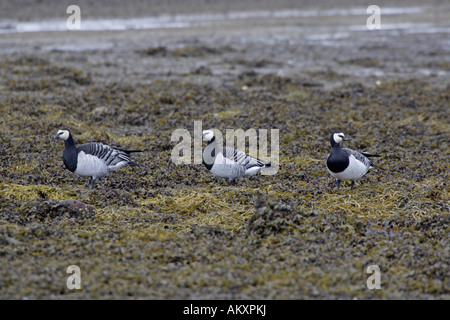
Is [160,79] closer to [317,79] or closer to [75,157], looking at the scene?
[317,79]

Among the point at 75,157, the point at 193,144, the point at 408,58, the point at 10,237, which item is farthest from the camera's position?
the point at 408,58

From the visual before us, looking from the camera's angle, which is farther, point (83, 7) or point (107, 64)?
point (83, 7)

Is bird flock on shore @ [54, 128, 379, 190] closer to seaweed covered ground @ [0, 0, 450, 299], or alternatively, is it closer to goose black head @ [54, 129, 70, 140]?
goose black head @ [54, 129, 70, 140]

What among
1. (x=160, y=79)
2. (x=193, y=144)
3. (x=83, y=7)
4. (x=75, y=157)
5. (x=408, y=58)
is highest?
(x=83, y=7)

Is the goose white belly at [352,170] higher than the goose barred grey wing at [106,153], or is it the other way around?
the goose barred grey wing at [106,153]

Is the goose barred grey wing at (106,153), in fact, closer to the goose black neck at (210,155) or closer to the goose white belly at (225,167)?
the goose black neck at (210,155)

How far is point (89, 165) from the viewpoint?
9.09 metres

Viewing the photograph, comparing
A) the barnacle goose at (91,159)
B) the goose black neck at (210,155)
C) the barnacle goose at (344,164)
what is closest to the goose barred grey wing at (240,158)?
the goose black neck at (210,155)

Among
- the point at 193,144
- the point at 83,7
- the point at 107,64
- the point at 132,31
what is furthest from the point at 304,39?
the point at 193,144

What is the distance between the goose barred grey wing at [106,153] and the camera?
9297 mm

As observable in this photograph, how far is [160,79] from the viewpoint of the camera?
18609 millimetres

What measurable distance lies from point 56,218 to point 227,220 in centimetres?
252

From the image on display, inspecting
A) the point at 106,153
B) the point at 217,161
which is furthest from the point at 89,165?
the point at 217,161
